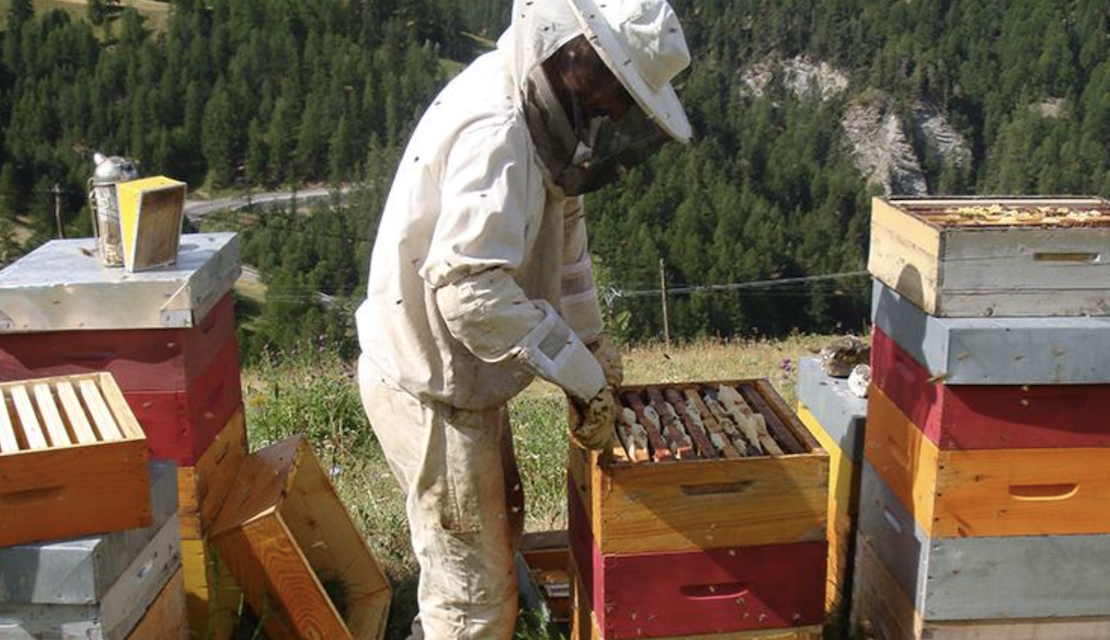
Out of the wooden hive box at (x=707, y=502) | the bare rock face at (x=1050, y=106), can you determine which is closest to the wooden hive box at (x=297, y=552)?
the wooden hive box at (x=707, y=502)

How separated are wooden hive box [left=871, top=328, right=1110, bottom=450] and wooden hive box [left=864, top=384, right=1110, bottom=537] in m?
0.03

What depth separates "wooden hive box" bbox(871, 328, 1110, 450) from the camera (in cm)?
317

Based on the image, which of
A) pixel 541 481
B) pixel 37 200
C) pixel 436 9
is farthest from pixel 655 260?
pixel 541 481

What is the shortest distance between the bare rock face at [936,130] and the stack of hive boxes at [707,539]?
93.0 metres

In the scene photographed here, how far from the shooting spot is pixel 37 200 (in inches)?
2611

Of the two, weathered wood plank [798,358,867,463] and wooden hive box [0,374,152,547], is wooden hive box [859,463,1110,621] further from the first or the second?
wooden hive box [0,374,152,547]

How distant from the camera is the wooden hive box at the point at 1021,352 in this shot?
3117 millimetres

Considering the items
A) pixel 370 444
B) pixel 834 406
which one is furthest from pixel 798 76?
pixel 834 406

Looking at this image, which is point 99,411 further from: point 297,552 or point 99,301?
point 297,552

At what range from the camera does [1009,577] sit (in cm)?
332

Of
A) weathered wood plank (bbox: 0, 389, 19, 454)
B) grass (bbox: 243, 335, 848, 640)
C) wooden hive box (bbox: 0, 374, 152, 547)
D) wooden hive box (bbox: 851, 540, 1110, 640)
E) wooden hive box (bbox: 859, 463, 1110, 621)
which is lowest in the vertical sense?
grass (bbox: 243, 335, 848, 640)

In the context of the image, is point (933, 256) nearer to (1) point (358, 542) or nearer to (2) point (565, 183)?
(2) point (565, 183)

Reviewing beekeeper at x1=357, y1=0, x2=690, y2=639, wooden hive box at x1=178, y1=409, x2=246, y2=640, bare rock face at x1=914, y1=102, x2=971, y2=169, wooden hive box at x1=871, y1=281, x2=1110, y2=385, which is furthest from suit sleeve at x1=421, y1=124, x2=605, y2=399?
bare rock face at x1=914, y1=102, x2=971, y2=169

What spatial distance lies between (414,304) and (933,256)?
Result: 4.74 feet
